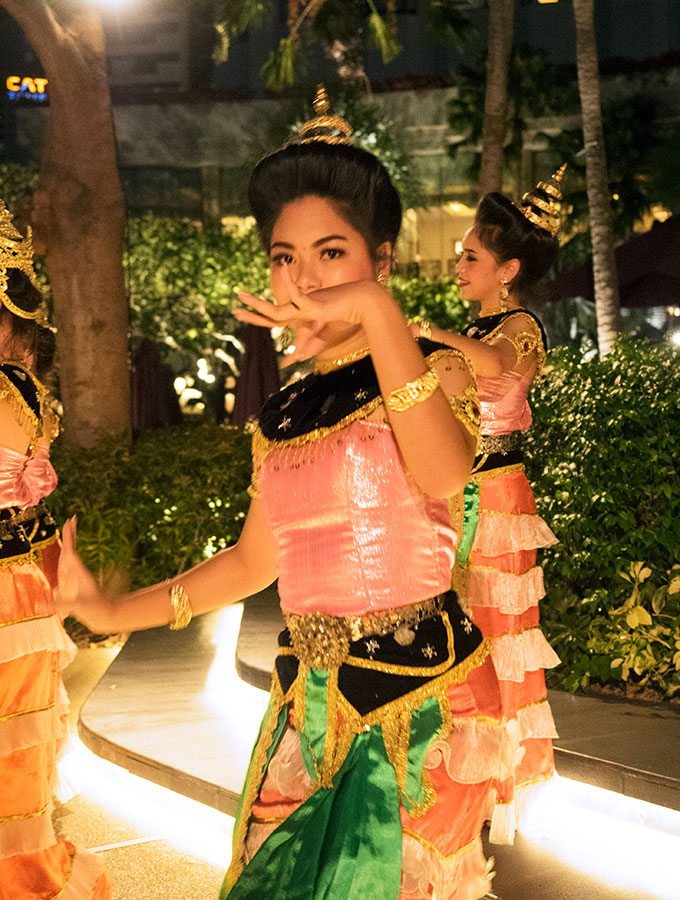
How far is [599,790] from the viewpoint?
451 cm

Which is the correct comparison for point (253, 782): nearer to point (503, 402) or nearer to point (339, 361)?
point (339, 361)

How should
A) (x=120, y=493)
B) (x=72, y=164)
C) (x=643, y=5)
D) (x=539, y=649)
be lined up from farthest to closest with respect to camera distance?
(x=643, y=5) < (x=72, y=164) < (x=120, y=493) < (x=539, y=649)

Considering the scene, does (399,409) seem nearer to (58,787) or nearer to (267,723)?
(267,723)

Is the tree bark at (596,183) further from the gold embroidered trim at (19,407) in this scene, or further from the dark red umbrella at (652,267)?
the gold embroidered trim at (19,407)

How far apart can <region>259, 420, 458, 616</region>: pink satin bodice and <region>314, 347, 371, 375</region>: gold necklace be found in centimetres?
16

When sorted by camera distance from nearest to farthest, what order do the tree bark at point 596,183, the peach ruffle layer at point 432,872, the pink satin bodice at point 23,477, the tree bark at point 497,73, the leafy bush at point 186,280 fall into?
the peach ruffle layer at point 432,872 < the pink satin bodice at point 23,477 < the tree bark at point 497,73 < the tree bark at point 596,183 < the leafy bush at point 186,280

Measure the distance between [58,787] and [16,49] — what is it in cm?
2663

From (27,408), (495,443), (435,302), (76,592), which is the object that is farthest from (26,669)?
(435,302)

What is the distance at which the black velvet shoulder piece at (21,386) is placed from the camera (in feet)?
11.5

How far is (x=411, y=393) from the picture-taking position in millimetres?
Result: 1926

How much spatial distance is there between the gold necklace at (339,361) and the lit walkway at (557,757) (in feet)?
7.57

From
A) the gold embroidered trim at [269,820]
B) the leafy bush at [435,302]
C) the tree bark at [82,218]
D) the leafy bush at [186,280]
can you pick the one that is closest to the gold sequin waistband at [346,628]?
the gold embroidered trim at [269,820]

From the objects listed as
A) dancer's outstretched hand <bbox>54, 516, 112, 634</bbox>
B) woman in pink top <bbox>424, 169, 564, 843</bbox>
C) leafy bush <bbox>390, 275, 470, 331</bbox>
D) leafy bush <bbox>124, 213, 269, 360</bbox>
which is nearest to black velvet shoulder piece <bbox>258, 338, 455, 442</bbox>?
dancer's outstretched hand <bbox>54, 516, 112, 634</bbox>

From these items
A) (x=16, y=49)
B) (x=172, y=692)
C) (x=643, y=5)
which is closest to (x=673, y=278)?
(x=172, y=692)
